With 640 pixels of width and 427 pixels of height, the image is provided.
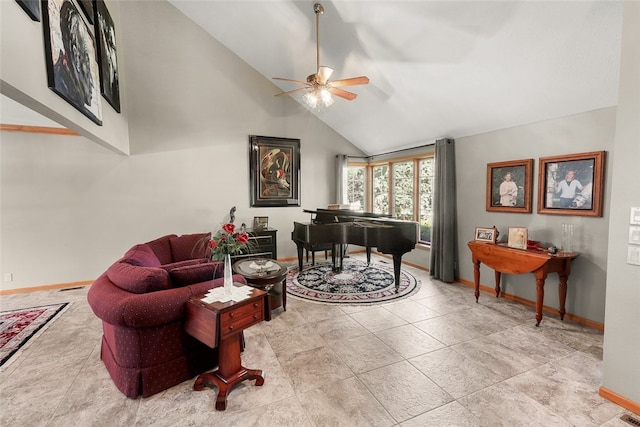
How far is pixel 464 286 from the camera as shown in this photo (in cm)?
468

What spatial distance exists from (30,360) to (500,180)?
6.00 metres

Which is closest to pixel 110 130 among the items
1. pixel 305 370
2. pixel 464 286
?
pixel 305 370

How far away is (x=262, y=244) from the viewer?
5559 mm

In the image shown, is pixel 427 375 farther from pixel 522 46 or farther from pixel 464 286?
pixel 522 46

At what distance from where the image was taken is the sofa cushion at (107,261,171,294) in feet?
7.20

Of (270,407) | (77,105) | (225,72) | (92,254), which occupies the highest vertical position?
(225,72)

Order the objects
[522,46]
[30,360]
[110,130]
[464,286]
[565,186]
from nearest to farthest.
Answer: [30,360]
[522,46]
[565,186]
[110,130]
[464,286]

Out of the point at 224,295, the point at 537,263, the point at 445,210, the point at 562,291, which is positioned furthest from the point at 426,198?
the point at 224,295

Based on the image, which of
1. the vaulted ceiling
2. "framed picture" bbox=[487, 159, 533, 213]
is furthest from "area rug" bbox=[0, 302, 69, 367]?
"framed picture" bbox=[487, 159, 533, 213]

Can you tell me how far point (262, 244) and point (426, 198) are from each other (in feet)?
11.5

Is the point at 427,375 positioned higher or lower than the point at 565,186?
lower

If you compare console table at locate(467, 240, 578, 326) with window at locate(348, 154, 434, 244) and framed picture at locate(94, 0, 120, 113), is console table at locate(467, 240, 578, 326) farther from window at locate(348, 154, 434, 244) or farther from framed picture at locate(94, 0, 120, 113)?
framed picture at locate(94, 0, 120, 113)

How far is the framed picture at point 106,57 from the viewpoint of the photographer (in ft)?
10.7

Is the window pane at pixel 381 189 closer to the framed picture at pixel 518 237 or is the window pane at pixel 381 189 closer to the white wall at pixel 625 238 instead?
the framed picture at pixel 518 237
